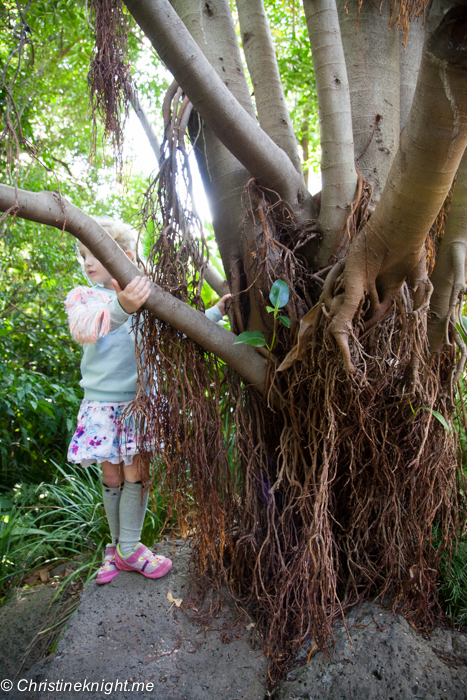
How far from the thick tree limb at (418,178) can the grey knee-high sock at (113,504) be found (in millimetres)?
1456

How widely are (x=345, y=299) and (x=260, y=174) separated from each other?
2.33ft

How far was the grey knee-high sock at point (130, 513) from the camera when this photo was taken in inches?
93.2

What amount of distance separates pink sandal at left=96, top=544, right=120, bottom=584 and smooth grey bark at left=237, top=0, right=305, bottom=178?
228 cm

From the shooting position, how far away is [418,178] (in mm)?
1377

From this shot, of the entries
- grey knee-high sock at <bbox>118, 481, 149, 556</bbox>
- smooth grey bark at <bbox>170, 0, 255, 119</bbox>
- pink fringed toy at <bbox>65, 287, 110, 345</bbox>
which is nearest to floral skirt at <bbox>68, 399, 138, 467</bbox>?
grey knee-high sock at <bbox>118, 481, 149, 556</bbox>

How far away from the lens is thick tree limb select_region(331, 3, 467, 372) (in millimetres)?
1116

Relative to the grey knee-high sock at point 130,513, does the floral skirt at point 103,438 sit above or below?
above

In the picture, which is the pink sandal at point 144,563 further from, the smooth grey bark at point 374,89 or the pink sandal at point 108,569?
the smooth grey bark at point 374,89

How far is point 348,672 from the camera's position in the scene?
6.08ft

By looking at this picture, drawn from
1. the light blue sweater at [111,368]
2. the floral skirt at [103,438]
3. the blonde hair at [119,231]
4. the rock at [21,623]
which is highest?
the blonde hair at [119,231]

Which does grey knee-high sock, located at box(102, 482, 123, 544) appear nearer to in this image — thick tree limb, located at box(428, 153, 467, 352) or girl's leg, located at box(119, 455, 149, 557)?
girl's leg, located at box(119, 455, 149, 557)

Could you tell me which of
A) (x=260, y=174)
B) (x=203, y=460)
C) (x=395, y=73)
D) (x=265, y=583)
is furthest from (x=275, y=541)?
(x=395, y=73)

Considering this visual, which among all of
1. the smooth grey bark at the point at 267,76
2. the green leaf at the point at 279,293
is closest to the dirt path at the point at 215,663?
the green leaf at the point at 279,293

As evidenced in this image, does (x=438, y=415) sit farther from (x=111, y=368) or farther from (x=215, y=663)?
(x=111, y=368)
